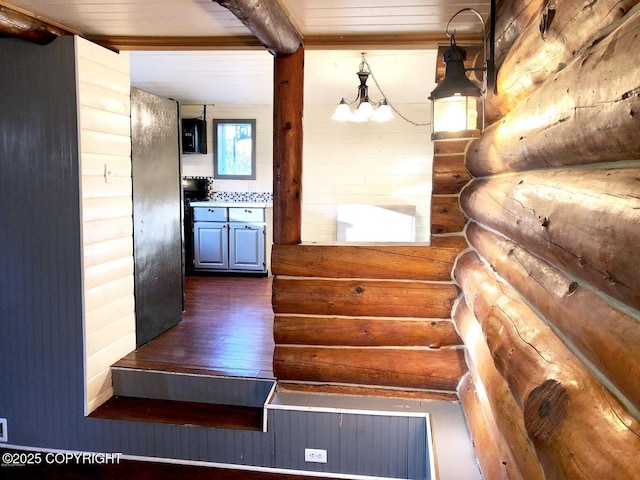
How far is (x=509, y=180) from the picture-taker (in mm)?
1870

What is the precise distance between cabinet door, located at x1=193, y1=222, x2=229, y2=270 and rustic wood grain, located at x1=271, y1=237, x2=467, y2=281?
3.24 metres

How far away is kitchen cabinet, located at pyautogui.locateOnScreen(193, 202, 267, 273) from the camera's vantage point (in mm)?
5984

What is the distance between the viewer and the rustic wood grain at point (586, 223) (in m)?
0.86

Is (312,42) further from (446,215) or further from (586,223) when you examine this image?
(586,223)

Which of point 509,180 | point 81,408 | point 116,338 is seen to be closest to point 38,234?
point 116,338

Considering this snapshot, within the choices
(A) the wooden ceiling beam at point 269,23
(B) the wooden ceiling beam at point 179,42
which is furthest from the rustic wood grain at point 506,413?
(B) the wooden ceiling beam at point 179,42

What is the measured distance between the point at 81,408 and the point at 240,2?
8.38ft

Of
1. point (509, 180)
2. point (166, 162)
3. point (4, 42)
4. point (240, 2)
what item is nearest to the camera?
point (509, 180)

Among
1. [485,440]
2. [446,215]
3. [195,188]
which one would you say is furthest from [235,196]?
[485,440]

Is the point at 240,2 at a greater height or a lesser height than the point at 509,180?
greater

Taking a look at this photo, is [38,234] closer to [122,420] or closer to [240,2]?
[122,420]

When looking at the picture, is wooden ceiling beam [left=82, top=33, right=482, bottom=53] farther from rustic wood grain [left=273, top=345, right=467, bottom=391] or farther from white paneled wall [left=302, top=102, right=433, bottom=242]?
white paneled wall [left=302, top=102, right=433, bottom=242]

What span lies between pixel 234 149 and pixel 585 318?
585cm

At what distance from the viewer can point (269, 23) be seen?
93.3 inches
